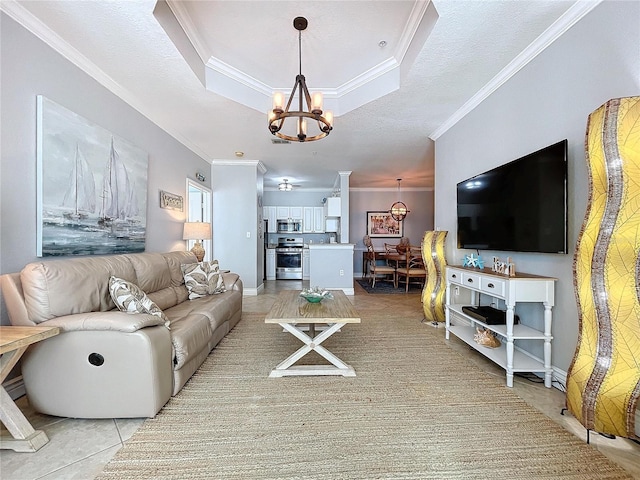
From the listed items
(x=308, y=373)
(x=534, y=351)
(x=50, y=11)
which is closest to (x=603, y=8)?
(x=534, y=351)

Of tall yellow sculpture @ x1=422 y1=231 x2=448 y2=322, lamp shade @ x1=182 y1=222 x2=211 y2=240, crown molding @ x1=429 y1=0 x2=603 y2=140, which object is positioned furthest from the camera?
lamp shade @ x1=182 y1=222 x2=211 y2=240

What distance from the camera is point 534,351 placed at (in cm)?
240

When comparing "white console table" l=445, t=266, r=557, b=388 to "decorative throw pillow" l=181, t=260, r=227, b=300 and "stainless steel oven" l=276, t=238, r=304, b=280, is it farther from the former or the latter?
"stainless steel oven" l=276, t=238, r=304, b=280

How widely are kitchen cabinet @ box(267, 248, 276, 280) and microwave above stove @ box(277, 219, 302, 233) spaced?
756mm

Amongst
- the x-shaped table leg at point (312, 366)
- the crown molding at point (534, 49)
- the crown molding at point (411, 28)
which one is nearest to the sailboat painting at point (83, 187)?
the x-shaped table leg at point (312, 366)

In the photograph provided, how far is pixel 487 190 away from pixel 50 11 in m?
3.62

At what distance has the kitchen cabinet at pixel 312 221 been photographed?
8.62 m

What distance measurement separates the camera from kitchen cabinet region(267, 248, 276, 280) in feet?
26.7

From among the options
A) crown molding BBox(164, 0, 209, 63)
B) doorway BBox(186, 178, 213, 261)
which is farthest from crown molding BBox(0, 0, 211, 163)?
doorway BBox(186, 178, 213, 261)

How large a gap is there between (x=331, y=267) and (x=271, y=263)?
2.63 m

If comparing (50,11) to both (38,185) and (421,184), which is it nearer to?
(38,185)

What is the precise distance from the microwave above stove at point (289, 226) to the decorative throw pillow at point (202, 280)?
16.3 ft

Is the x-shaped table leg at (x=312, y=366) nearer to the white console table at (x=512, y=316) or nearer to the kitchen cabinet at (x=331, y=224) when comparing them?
the white console table at (x=512, y=316)

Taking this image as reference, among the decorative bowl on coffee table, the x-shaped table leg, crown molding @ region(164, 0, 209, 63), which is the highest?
crown molding @ region(164, 0, 209, 63)
